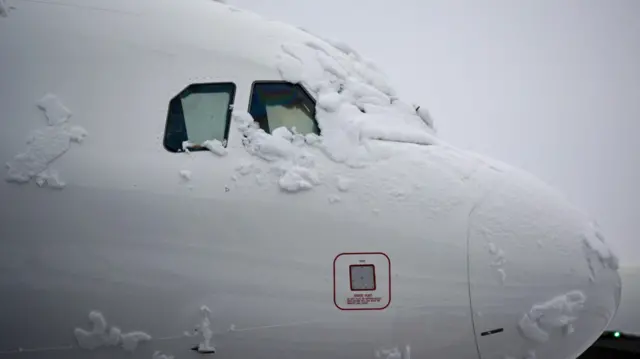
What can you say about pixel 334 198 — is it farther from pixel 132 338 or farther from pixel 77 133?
pixel 77 133

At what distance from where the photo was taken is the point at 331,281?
5.21m

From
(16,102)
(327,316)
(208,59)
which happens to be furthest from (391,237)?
(16,102)

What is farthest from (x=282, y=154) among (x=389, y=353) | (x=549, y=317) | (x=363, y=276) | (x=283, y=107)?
(x=549, y=317)

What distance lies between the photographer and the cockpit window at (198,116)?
552 centimetres

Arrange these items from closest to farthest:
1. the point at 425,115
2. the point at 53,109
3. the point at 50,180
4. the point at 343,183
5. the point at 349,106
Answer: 1. the point at 50,180
2. the point at 343,183
3. the point at 53,109
4. the point at 349,106
5. the point at 425,115

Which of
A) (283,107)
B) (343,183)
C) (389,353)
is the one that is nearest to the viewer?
(389,353)

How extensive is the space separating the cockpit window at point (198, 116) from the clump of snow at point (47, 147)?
0.72 meters

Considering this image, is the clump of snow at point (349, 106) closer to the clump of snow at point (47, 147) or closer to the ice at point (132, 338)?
the clump of snow at point (47, 147)

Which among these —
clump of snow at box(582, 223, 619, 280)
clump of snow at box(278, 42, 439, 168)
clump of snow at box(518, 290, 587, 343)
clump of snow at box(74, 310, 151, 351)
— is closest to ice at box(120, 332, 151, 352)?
clump of snow at box(74, 310, 151, 351)

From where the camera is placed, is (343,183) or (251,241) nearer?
(251,241)

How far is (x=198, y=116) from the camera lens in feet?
18.5

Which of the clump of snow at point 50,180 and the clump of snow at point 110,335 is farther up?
the clump of snow at point 50,180

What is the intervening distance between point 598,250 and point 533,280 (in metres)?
0.67

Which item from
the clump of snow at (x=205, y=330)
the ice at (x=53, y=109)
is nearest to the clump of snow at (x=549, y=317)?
the clump of snow at (x=205, y=330)
